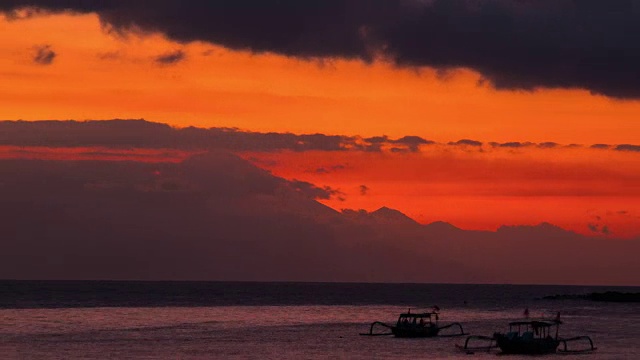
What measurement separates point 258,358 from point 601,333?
55.6 metres

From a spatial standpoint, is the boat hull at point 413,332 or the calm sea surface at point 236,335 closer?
the calm sea surface at point 236,335

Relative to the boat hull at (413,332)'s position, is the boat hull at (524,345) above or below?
below

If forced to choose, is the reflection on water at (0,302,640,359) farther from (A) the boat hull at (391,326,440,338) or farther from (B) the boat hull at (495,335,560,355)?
(A) the boat hull at (391,326,440,338)

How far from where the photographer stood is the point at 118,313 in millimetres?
181625

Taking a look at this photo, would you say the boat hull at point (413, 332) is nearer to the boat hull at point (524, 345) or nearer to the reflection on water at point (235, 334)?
the reflection on water at point (235, 334)

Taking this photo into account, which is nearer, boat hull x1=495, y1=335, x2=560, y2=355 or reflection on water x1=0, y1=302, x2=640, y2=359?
reflection on water x1=0, y1=302, x2=640, y2=359

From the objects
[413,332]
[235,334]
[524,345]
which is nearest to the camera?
[524,345]

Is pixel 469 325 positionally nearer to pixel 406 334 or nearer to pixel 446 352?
pixel 406 334

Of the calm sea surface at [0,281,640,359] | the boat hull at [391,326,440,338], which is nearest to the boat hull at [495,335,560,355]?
the calm sea surface at [0,281,640,359]

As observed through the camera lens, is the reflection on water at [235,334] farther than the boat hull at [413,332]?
No

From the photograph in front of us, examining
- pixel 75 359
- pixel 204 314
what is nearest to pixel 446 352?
pixel 75 359

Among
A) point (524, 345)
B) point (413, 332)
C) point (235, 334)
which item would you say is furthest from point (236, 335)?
point (524, 345)

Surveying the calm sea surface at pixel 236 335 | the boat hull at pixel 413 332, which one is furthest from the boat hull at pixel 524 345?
the boat hull at pixel 413 332

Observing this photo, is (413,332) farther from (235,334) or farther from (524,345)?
(524,345)
